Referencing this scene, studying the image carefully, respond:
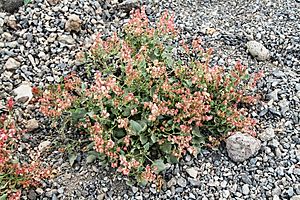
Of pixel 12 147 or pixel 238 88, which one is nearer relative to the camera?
pixel 12 147

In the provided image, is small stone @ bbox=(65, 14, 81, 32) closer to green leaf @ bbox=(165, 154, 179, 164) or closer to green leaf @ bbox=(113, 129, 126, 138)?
green leaf @ bbox=(113, 129, 126, 138)

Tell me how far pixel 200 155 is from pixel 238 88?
2.06 feet

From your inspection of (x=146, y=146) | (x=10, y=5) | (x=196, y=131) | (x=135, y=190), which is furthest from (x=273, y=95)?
(x=10, y=5)

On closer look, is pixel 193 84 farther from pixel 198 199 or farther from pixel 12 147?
pixel 12 147

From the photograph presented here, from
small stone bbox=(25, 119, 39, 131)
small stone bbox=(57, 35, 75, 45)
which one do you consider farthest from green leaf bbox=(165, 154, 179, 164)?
small stone bbox=(57, 35, 75, 45)

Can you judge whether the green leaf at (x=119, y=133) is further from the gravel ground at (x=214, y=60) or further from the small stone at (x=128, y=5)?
the small stone at (x=128, y=5)

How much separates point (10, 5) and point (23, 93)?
0.92 m

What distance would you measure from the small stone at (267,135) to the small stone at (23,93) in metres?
1.64

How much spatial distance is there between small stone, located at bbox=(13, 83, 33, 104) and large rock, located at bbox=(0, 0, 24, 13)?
807 millimetres

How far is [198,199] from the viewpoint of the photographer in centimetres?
322

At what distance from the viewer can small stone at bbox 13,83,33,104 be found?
3.67 meters

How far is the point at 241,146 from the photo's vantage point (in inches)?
130

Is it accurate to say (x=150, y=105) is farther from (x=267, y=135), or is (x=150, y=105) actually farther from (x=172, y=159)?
(x=267, y=135)

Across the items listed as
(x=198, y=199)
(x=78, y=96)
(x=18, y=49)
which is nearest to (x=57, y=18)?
(x=18, y=49)
